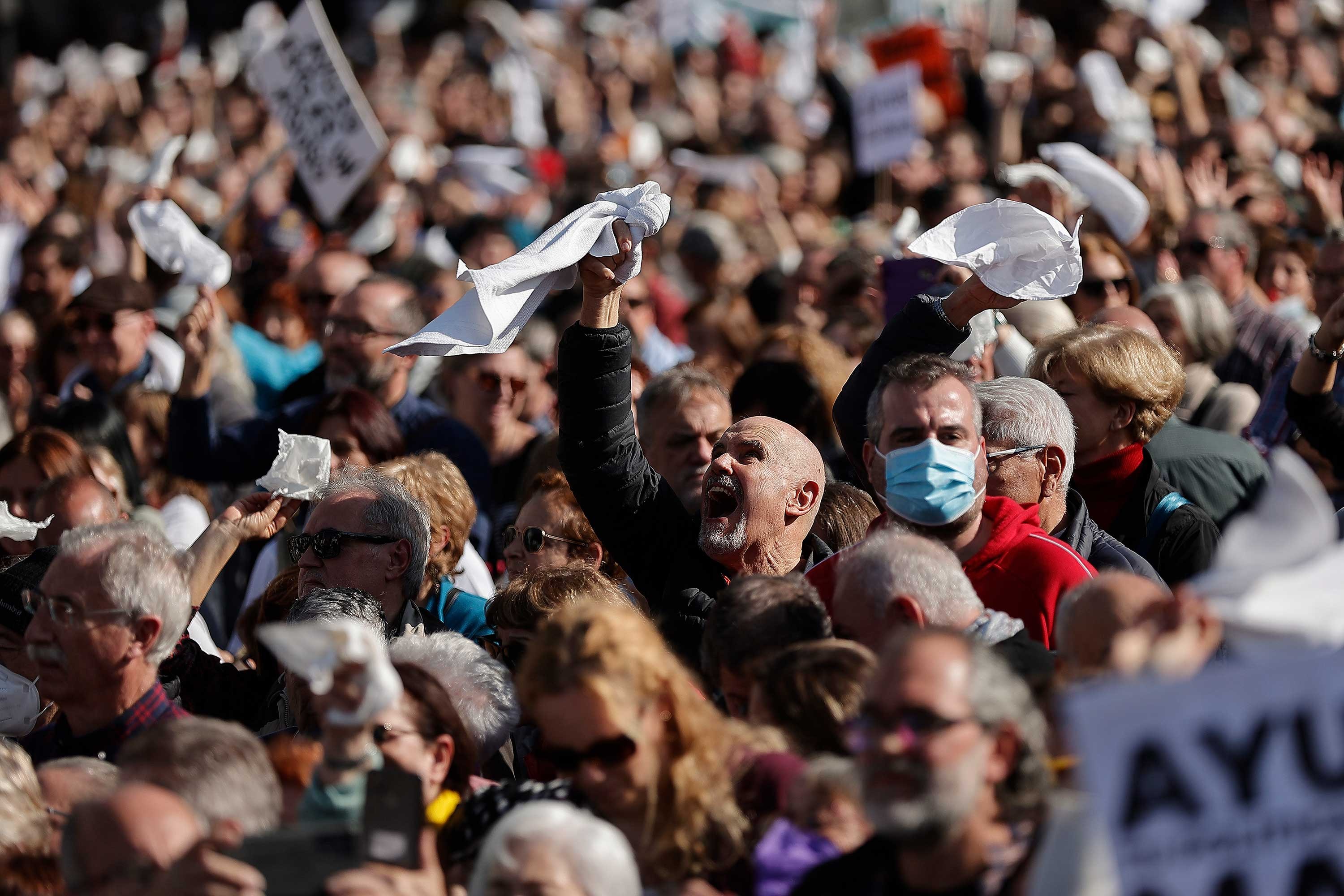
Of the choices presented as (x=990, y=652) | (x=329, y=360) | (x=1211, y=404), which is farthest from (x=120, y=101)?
(x=990, y=652)

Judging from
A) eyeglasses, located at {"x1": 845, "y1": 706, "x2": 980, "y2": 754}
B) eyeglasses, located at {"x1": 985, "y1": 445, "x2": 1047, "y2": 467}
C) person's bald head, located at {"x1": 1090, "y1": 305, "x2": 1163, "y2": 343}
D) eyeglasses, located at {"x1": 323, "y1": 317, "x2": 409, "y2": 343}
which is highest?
eyeglasses, located at {"x1": 845, "y1": 706, "x2": 980, "y2": 754}

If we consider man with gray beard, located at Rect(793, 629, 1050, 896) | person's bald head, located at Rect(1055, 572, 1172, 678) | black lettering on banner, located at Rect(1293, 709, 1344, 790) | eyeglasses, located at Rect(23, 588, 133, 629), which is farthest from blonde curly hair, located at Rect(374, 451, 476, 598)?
black lettering on banner, located at Rect(1293, 709, 1344, 790)

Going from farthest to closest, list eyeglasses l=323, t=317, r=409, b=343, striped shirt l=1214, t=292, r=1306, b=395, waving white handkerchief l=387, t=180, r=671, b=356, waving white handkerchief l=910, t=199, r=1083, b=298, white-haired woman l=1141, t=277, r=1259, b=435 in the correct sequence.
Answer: eyeglasses l=323, t=317, r=409, b=343 < striped shirt l=1214, t=292, r=1306, b=395 < white-haired woman l=1141, t=277, r=1259, b=435 < waving white handkerchief l=910, t=199, r=1083, b=298 < waving white handkerchief l=387, t=180, r=671, b=356

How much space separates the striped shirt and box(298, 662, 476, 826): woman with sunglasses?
3.83m

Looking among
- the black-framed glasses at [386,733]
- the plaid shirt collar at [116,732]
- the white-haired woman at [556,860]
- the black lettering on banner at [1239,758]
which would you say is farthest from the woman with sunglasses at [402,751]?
the black lettering on banner at [1239,758]

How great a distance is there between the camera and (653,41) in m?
16.6

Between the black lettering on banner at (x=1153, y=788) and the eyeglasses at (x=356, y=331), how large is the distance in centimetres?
443

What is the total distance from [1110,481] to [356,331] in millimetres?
3013

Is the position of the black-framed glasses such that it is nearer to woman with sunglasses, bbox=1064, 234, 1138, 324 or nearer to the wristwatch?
the wristwatch

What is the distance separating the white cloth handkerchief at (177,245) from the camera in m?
6.98

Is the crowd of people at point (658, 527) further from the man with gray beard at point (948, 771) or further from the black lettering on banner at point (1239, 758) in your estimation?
the black lettering on banner at point (1239, 758)

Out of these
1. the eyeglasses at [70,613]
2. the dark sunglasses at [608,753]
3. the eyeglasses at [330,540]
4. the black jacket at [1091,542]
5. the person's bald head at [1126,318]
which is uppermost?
the dark sunglasses at [608,753]

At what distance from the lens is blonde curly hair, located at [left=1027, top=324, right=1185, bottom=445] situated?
15.8 feet

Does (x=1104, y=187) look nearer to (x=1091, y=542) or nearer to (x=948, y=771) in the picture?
(x=1091, y=542)
